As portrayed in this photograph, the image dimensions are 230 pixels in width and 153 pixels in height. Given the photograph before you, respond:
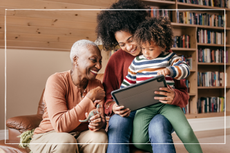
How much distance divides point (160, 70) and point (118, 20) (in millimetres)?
468

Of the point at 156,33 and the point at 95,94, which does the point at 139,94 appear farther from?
the point at 156,33

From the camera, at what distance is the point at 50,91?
113 cm

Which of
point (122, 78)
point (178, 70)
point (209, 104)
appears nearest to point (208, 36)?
point (209, 104)

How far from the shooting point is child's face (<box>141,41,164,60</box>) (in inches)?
45.3

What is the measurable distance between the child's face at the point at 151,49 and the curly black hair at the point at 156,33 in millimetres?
19

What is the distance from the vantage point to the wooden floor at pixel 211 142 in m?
2.17

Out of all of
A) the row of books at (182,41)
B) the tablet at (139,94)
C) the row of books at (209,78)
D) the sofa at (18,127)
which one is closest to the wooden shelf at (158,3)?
the row of books at (182,41)

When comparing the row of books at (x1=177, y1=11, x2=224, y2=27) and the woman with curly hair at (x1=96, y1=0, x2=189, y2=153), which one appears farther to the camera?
the row of books at (x1=177, y1=11, x2=224, y2=27)

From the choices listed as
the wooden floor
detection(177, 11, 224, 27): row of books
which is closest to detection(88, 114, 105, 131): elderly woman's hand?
the wooden floor

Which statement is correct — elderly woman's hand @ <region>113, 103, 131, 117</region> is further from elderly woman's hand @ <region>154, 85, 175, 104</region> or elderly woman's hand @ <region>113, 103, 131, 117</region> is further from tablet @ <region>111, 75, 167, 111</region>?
elderly woman's hand @ <region>154, 85, 175, 104</region>

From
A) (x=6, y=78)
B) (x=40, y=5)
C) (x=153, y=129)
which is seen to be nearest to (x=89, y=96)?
(x=153, y=129)

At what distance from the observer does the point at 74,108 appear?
1.09 metres

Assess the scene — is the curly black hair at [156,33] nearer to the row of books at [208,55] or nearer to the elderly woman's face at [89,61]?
the elderly woman's face at [89,61]

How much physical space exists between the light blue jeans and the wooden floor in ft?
3.86
